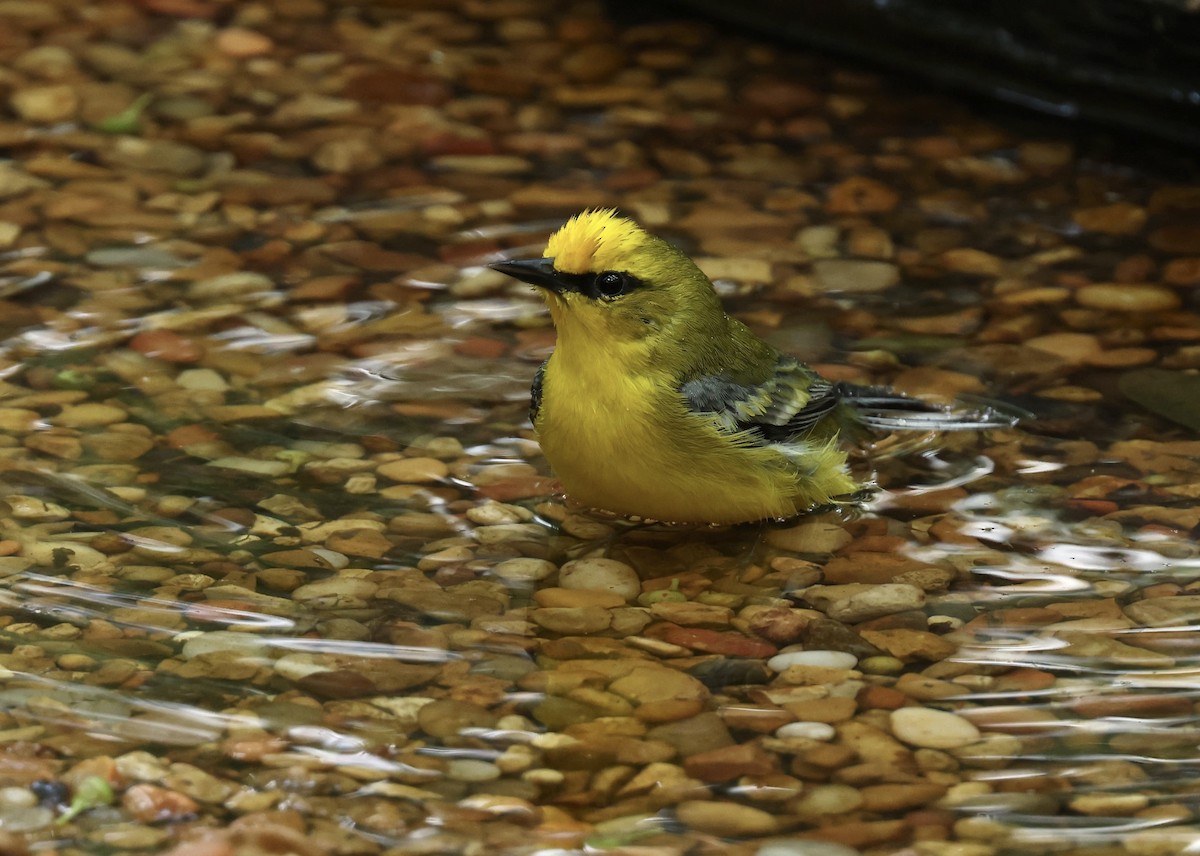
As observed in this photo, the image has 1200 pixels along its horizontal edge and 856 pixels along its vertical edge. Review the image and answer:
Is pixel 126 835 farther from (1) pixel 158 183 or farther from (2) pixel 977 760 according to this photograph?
(1) pixel 158 183

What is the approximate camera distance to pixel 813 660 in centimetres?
452

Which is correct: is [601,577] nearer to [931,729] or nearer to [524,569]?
[524,569]

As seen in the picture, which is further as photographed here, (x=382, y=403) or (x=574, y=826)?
(x=382, y=403)

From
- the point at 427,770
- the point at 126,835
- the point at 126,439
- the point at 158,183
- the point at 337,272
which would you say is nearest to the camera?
the point at 126,835

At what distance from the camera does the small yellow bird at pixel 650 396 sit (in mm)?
4867

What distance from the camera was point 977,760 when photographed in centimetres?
404

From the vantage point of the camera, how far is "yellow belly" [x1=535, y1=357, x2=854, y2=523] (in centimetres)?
485

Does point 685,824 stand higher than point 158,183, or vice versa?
point 158,183

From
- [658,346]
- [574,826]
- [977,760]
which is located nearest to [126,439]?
[658,346]

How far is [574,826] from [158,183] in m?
4.36

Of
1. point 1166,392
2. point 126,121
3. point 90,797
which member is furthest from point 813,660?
point 126,121

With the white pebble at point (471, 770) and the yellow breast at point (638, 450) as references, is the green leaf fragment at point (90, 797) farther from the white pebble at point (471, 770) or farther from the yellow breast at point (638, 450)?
the yellow breast at point (638, 450)

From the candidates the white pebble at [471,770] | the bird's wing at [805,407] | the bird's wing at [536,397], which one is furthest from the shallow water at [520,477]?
the bird's wing at [536,397]

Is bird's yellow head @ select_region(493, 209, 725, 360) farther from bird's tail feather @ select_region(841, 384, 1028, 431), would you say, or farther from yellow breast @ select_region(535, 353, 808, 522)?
bird's tail feather @ select_region(841, 384, 1028, 431)
